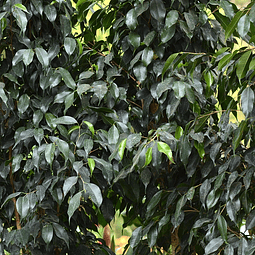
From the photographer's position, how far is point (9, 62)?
4.67ft

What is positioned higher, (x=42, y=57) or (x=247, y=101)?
(x=42, y=57)

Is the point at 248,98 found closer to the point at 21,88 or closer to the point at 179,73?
the point at 179,73

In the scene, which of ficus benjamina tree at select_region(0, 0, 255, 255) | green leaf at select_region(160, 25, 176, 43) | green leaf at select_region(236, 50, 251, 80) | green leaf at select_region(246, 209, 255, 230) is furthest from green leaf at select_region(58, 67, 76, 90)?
green leaf at select_region(246, 209, 255, 230)

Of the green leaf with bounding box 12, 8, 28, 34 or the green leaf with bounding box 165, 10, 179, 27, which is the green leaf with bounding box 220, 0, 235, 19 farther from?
the green leaf with bounding box 12, 8, 28, 34

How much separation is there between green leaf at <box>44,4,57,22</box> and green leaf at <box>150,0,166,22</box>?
1.10ft

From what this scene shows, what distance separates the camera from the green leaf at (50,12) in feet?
4.29

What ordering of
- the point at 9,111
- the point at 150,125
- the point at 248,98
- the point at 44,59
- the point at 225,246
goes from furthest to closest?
the point at 150,125
the point at 9,111
the point at 44,59
the point at 225,246
the point at 248,98

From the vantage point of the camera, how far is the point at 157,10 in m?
1.28

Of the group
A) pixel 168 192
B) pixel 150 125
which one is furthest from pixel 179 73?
pixel 168 192

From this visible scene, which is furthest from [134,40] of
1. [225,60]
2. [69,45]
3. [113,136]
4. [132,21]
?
[225,60]

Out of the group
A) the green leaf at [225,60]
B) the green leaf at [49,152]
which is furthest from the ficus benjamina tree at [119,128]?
the green leaf at [225,60]

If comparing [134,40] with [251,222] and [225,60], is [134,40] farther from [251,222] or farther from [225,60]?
[251,222]

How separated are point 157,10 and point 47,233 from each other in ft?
2.64

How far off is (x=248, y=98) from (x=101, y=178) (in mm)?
578
